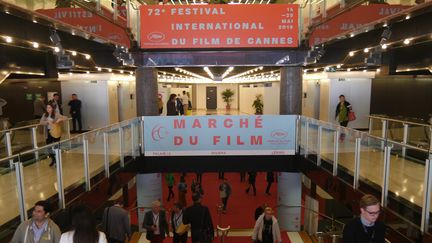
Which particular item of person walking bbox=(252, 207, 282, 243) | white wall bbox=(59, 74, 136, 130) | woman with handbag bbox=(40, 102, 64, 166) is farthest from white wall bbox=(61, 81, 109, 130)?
person walking bbox=(252, 207, 282, 243)

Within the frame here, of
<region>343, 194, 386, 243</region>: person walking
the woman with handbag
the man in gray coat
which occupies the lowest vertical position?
the man in gray coat

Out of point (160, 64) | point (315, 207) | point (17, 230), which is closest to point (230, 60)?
point (160, 64)

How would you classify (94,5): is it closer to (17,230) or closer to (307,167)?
(17,230)

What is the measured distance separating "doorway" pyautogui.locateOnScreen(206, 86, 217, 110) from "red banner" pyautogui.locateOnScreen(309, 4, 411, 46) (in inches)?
1121

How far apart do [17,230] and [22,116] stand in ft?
48.1

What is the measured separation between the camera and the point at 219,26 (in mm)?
10133

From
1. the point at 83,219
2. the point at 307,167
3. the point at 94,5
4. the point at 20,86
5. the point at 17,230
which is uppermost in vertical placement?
the point at 94,5

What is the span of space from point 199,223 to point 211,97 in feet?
106

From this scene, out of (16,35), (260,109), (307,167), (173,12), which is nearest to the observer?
(16,35)

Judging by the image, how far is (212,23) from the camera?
10.0 metres

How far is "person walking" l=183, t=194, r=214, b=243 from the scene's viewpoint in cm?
669

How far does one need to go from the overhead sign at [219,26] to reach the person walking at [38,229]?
7410mm

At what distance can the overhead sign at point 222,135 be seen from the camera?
30.2 ft

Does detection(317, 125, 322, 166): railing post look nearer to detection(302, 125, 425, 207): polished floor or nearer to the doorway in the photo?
detection(302, 125, 425, 207): polished floor
